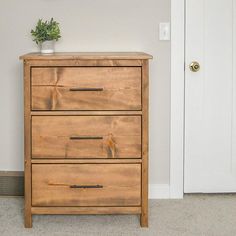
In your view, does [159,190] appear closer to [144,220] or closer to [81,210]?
[144,220]

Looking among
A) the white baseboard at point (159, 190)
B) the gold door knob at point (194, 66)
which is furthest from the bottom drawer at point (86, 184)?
the gold door knob at point (194, 66)

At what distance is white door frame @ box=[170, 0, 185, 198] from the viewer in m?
3.29

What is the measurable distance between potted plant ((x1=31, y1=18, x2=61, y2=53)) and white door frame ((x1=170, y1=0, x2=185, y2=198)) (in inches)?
32.8

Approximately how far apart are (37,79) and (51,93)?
115 millimetres

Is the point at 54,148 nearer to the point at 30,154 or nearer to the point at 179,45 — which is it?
the point at 30,154

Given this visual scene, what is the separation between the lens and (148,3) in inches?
129

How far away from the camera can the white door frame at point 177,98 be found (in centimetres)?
329

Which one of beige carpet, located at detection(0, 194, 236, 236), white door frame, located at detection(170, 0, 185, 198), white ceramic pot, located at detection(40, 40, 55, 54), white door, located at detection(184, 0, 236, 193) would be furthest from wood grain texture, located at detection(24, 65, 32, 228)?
white door, located at detection(184, 0, 236, 193)

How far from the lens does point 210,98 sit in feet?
11.1

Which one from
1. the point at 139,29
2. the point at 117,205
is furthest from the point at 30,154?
the point at 139,29

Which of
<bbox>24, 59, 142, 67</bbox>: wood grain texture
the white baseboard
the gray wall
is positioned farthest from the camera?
the white baseboard

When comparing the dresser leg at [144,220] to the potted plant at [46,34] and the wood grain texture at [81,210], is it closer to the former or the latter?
the wood grain texture at [81,210]

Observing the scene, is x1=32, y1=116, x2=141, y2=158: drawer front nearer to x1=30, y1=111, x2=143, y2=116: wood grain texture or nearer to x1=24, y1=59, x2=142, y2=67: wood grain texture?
x1=30, y1=111, x2=143, y2=116: wood grain texture

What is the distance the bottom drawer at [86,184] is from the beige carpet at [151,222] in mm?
158
